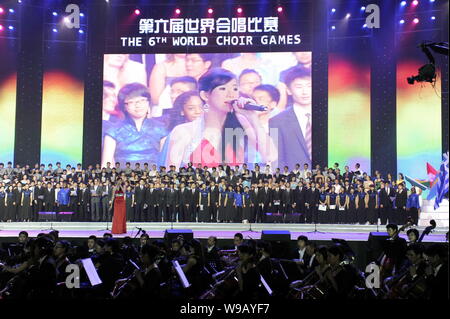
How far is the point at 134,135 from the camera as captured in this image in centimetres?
2281

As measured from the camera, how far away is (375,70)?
22.4 meters

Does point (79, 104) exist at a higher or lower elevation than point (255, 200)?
higher

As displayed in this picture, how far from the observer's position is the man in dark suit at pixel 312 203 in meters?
18.4

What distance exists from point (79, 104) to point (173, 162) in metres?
5.03

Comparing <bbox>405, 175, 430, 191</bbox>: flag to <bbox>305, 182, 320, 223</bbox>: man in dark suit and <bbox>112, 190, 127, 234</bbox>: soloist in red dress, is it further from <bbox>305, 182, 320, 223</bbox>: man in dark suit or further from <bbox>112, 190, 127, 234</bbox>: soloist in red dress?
<bbox>112, 190, 127, 234</bbox>: soloist in red dress

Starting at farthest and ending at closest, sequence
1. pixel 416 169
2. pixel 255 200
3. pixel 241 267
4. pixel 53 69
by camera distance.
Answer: pixel 53 69 < pixel 416 169 < pixel 255 200 < pixel 241 267

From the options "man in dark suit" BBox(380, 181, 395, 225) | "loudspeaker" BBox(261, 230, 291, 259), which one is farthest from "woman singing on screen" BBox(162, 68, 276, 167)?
"loudspeaker" BBox(261, 230, 291, 259)

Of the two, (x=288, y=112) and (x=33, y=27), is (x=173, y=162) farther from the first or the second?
(x=33, y=27)

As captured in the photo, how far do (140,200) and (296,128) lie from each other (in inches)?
307

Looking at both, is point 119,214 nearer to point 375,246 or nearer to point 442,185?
point 375,246

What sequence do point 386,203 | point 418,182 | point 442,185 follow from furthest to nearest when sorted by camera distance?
point 418,182 < point 386,203 < point 442,185

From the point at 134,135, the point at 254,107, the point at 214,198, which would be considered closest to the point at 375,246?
the point at 214,198

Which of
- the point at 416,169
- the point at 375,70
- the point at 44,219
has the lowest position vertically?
the point at 44,219

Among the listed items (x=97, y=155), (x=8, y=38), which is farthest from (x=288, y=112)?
(x=8, y=38)
